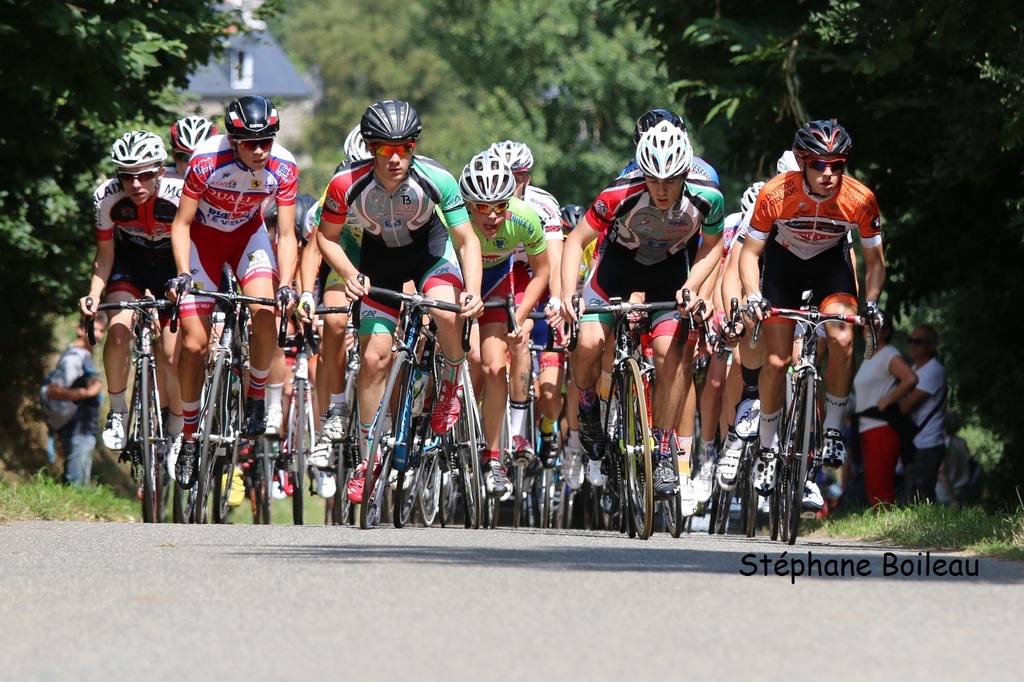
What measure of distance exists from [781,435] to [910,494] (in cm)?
557

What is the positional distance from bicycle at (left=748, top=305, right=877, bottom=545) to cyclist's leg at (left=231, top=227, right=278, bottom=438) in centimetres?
328

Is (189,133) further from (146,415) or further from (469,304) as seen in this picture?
(469,304)

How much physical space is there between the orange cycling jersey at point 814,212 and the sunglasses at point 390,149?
2.11 metres

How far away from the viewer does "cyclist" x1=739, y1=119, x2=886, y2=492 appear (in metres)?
10.3

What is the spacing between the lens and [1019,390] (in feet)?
50.3

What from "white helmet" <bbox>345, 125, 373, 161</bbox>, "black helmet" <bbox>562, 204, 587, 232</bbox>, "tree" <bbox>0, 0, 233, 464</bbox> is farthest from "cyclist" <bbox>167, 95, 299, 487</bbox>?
"black helmet" <bbox>562, 204, 587, 232</bbox>

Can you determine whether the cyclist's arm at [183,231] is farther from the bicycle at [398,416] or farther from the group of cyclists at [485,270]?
the bicycle at [398,416]

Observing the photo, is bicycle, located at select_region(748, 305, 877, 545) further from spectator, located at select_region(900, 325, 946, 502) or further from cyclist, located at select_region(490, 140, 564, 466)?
spectator, located at select_region(900, 325, 946, 502)

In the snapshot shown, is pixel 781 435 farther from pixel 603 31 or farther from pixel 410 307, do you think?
pixel 603 31

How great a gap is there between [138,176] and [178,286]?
5.44ft

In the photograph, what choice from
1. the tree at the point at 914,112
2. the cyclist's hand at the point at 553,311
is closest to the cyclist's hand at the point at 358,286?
the cyclist's hand at the point at 553,311

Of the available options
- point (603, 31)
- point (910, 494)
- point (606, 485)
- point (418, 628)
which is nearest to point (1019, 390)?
point (910, 494)

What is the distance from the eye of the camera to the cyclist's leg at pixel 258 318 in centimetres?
1157

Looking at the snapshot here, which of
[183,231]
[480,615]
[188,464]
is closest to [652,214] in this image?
[183,231]
